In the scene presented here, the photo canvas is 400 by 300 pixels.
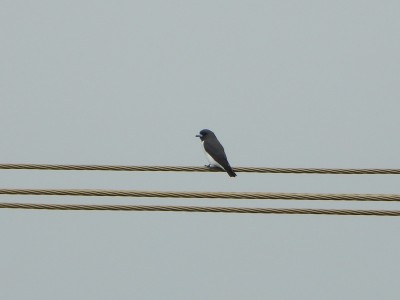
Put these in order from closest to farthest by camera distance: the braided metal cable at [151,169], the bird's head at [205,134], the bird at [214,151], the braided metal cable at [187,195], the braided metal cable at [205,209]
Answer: the braided metal cable at [205,209], the braided metal cable at [187,195], the braided metal cable at [151,169], the bird at [214,151], the bird's head at [205,134]

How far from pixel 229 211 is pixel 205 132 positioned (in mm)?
7770

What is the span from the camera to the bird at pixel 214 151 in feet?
47.6

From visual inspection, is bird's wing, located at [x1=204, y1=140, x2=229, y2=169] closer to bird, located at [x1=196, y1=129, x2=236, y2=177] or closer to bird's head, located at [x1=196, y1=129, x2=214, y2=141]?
bird, located at [x1=196, y1=129, x2=236, y2=177]

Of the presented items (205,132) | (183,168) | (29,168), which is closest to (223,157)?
(205,132)

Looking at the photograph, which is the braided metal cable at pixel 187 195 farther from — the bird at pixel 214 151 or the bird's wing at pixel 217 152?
the bird's wing at pixel 217 152

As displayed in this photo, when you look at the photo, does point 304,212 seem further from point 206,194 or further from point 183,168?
point 183,168

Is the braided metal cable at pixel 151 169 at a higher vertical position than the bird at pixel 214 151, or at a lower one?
lower

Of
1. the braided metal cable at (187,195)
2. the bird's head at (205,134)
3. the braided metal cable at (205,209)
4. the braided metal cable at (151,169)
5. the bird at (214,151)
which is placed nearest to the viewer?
the braided metal cable at (205,209)

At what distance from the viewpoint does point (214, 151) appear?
15422 mm

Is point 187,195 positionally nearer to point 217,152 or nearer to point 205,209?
point 205,209

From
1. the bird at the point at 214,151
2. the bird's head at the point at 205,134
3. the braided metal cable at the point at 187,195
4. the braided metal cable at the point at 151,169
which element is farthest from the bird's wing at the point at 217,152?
the braided metal cable at the point at 187,195

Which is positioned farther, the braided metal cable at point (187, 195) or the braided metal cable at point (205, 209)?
the braided metal cable at point (187, 195)

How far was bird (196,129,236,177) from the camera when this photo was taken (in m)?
14.5

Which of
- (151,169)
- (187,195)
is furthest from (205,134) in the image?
(187,195)
